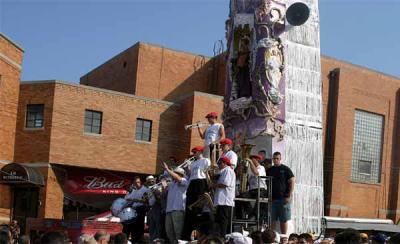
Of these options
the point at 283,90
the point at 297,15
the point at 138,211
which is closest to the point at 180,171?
the point at 138,211

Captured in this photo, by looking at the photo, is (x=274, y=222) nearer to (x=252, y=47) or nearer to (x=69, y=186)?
(x=252, y=47)

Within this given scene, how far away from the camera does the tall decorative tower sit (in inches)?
650

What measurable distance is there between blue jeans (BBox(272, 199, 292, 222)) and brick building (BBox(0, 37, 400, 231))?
62.8ft

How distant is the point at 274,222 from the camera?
1322 cm

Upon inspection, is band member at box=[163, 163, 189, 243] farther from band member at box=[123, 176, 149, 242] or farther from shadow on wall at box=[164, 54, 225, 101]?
shadow on wall at box=[164, 54, 225, 101]

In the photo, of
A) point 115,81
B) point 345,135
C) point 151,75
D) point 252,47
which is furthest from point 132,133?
point 252,47

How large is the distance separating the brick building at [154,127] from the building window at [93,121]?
0.17 ft

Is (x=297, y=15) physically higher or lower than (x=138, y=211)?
higher

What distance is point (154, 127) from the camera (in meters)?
33.8

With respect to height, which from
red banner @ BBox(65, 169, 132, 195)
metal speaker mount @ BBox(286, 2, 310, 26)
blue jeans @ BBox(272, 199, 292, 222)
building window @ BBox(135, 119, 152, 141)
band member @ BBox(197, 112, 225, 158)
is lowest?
red banner @ BBox(65, 169, 132, 195)

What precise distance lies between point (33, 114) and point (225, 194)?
21269 mm

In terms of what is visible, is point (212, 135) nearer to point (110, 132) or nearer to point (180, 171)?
point (180, 171)

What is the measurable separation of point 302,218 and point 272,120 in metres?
2.76

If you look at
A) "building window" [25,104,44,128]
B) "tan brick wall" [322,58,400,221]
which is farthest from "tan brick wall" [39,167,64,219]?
"tan brick wall" [322,58,400,221]
